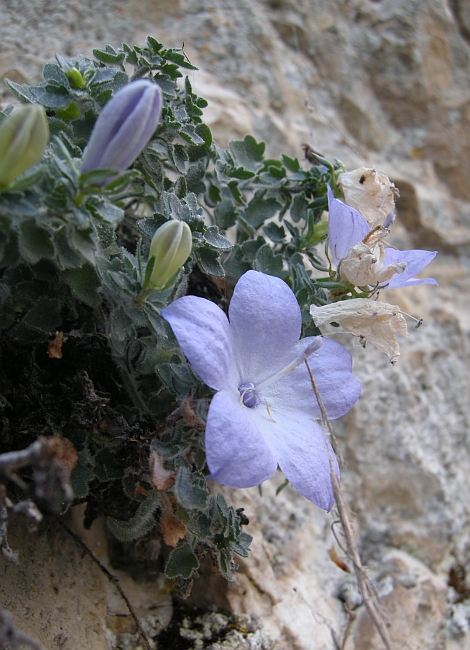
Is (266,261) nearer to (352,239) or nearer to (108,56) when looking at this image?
(352,239)

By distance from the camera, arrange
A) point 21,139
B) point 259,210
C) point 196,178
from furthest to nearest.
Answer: point 259,210
point 196,178
point 21,139

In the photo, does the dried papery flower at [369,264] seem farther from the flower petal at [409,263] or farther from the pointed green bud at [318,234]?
the pointed green bud at [318,234]

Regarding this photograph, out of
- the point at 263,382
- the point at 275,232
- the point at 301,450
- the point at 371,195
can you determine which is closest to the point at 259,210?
the point at 275,232

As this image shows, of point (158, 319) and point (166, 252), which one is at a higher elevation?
point (166, 252)

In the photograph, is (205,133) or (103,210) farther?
(205,133)

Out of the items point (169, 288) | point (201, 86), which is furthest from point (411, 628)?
point (201, 86)

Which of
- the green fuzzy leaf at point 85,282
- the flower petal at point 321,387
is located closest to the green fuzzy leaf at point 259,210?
the flower petal at point 321,387
